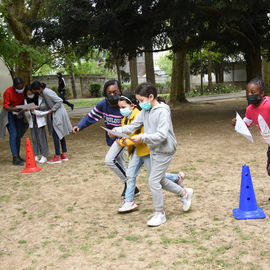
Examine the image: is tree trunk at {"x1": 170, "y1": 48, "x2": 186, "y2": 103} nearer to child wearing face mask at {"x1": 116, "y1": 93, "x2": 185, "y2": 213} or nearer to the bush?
child wearing face mask at {"x1": 116, "y1": 93, "x2": 185, "y2": 213}

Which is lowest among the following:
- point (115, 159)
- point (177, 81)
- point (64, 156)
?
point (64, 156)

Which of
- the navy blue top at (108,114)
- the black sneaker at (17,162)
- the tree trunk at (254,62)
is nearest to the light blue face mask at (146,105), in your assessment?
the navy blue top at (108,114)

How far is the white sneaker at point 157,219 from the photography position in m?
4.57

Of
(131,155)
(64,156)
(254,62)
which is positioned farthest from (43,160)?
(254,62)

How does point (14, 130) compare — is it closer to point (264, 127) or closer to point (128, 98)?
point (128, 98)

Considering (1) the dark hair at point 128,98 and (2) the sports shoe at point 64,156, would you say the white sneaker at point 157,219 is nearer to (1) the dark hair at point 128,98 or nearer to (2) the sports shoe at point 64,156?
(1) the dark hair at point 128,98

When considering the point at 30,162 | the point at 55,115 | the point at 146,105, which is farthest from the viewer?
the point at 55,115

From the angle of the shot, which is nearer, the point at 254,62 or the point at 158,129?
the point at 158,129

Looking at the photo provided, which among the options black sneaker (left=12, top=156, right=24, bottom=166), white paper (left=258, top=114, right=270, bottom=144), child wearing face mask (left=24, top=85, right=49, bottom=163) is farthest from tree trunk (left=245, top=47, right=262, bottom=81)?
white paper (left=258, top=114, right=270, bottom=144)

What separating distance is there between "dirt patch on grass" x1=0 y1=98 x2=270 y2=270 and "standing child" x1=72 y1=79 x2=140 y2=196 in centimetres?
56

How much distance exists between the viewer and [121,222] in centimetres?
482

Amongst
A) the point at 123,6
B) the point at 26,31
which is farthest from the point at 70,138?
the point at 26,31

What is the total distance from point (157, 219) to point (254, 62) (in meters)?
12.1

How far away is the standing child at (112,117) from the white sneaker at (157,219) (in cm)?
100
